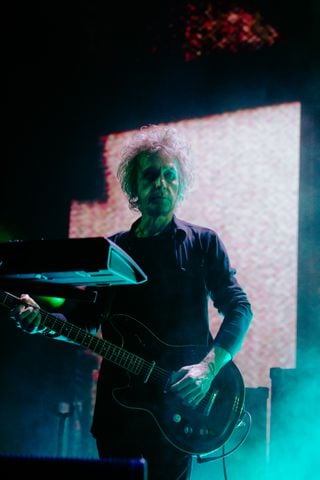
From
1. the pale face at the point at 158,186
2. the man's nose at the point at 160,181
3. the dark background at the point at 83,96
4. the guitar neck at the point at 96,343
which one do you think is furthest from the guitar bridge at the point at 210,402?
the dark background at the point at 83,96

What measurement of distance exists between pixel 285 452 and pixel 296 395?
0.29 metres

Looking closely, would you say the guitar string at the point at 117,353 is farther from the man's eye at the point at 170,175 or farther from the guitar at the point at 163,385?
the man's eye at the point at 170,175

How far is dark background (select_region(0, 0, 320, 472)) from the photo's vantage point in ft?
10.2

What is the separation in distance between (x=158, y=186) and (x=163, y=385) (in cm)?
88

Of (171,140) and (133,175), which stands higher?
(171,140)

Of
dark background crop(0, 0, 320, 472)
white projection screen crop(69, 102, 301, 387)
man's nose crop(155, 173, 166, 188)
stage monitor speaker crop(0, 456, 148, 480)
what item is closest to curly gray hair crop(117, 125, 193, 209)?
man's nose crop(155, 173, 166, 188)

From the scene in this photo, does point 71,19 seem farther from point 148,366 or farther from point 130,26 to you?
point 148,366

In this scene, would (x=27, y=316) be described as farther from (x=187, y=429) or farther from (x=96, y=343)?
(x=187, y=429)

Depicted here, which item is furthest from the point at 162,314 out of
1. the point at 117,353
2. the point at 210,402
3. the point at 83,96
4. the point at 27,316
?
the point at 83,96

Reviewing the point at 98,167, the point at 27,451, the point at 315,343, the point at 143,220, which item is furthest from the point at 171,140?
the point at 27,451

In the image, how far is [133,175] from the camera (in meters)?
2.65

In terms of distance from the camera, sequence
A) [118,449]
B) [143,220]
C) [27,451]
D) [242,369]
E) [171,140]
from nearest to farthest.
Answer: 1. [118,449]
2. [143,220]
3. [171,140]
4. [242,369]
5. [27,451]

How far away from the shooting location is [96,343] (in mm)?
2039

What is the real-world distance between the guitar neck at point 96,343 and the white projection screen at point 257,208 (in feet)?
3.64
